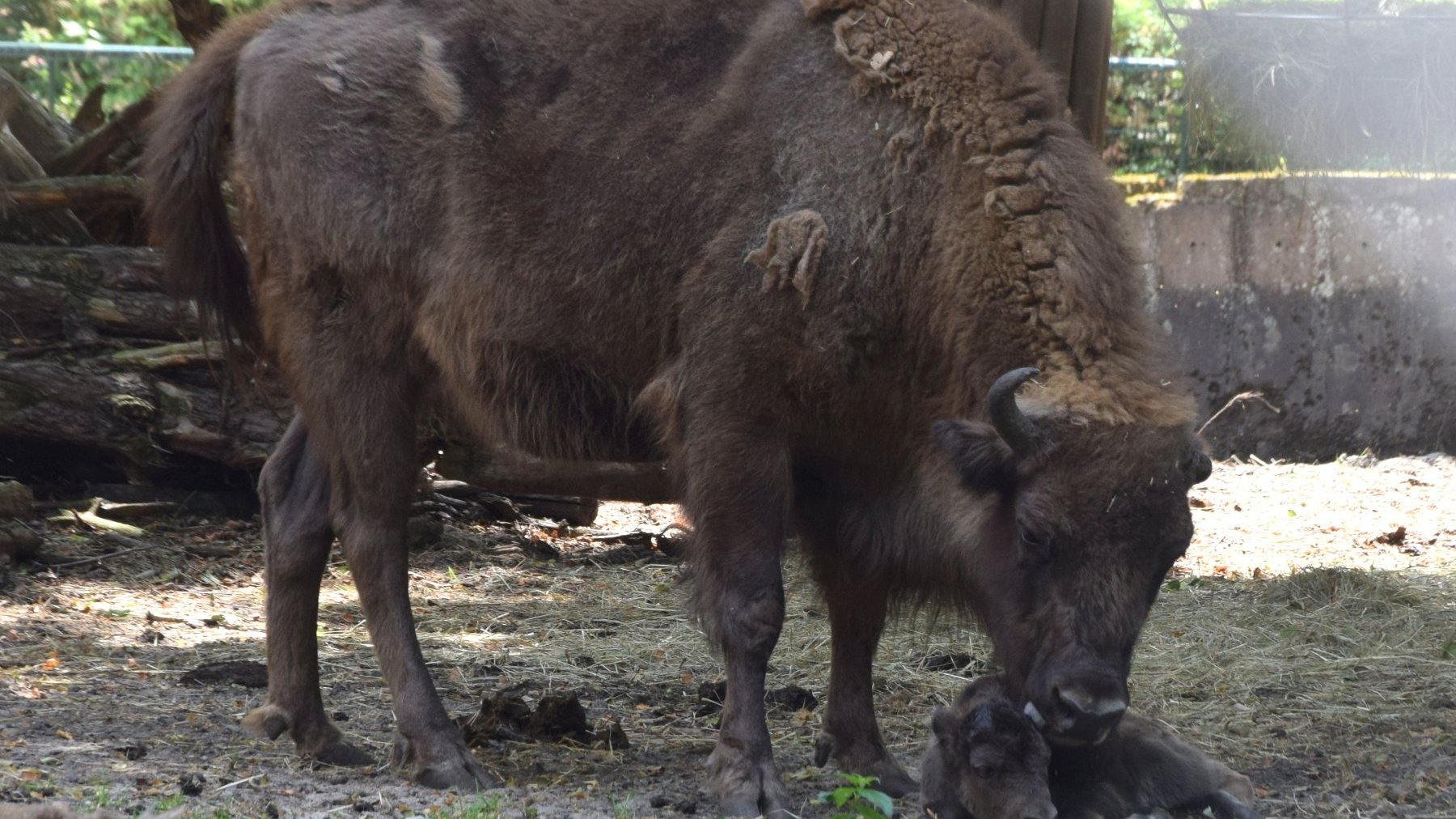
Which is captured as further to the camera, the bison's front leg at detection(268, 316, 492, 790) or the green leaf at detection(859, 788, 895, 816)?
the bison's front leg at detection(268, 316, 492, 790)

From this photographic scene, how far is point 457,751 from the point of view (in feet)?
14.8

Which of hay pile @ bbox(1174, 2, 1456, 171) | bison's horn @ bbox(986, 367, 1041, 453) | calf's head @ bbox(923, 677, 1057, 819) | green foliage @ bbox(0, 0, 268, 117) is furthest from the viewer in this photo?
green foliage @ bbox(0, 0, 268, 117)

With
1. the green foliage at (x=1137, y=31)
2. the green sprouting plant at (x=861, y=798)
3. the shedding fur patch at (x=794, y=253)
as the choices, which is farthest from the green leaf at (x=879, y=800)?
the green foliage at (x=1137, y=31)

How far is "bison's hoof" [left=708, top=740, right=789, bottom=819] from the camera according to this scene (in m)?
4.12

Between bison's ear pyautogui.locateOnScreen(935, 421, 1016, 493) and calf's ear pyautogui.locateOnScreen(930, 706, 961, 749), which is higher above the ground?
bison's ear pyautogui.locateOnScreen(935, 421, 1016, 493)

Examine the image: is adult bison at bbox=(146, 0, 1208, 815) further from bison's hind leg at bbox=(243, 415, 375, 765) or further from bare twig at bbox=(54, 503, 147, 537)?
bare twig at bbox=(54, 503, 147, 537)

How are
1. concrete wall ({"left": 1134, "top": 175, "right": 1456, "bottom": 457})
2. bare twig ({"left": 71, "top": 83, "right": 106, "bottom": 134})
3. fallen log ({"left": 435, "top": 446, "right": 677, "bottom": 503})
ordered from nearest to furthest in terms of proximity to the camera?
fallen log ({"left": 435, "top": 446, "right": 677, "bottom": 503}) → bare twig ({"left": 71, "top": 83, "right": 106, "bottom": 134}) → concrete wall ({"left": 1134, "top": 175, "right": 1456, "bottom": 457})

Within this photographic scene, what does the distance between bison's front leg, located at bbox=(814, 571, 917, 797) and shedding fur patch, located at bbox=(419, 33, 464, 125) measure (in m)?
1.87

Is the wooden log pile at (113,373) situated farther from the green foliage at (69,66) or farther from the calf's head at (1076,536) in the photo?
the calf's head at (1076,536)

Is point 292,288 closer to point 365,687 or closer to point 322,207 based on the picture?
point 322,207

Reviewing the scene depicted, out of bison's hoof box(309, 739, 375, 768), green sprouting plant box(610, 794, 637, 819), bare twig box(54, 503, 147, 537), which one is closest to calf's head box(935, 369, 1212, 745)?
green sprouting plant box(610, 794, 637, 819)

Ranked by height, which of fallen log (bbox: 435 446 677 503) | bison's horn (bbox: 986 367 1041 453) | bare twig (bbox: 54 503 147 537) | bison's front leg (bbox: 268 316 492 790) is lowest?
bare twig (bbox: 54 503 147 537)

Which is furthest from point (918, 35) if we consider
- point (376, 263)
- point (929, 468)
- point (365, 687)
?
point (365, 687)

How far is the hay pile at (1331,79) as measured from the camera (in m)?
8.34
